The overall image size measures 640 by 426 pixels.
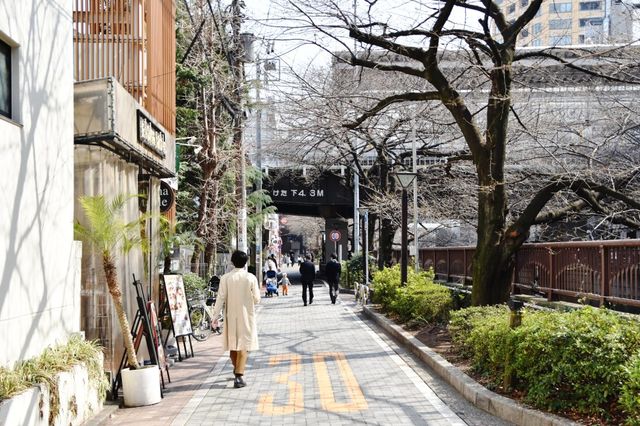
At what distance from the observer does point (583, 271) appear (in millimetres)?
12156

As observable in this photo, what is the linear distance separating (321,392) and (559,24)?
10256 mm

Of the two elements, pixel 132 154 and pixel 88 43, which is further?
pixel 88 43

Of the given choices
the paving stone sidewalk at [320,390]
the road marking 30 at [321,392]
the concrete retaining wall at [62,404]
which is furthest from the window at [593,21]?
the concrete retaining wall at [62,404]

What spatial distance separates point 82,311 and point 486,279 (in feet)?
24.6

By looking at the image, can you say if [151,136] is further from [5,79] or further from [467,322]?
[467,322]

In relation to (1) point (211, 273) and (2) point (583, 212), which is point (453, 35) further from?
(1) point (211, 273)

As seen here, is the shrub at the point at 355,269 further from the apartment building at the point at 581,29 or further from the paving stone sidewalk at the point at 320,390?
the paving stone sidewalk at the point at 320,390

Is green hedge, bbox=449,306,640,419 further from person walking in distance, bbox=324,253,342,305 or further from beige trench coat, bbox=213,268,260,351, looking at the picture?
person walking in distance, bbox=324,253,342,305

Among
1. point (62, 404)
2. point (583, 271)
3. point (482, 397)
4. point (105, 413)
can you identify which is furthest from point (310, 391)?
point (583, 271)

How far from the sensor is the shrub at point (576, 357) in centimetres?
647

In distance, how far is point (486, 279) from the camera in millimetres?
13211

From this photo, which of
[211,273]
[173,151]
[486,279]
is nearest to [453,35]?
[486,279]

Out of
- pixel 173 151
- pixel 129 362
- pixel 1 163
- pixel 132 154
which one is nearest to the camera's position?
pixel 1 163

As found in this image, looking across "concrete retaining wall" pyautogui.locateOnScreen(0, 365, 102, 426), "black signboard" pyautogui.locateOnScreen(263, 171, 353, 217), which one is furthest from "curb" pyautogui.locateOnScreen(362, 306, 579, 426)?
"black signboard" pyautogui.locateOnScreen(263, 171, 353, 217)
